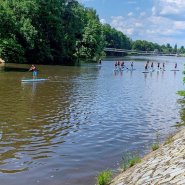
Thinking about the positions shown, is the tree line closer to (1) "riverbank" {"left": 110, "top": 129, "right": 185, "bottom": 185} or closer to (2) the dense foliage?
(2) the dense foliage

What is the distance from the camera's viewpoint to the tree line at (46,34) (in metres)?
67.6

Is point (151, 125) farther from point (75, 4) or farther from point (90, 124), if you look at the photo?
point (75, 4)

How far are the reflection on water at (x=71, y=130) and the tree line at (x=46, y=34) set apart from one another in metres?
28.1

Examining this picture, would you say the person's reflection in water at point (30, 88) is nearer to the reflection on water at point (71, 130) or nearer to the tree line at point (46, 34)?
the reflection on water at point (71, 130)

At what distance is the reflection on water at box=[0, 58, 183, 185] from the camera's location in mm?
12750

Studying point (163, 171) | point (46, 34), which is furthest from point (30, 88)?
point (46, 34)

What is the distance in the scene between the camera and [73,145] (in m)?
16.1

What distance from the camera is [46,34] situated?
83625 mm

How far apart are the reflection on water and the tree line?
92.3ft

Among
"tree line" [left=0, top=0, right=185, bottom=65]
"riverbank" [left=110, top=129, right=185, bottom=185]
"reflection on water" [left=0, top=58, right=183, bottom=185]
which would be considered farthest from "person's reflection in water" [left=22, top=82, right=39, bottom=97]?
"riverbank" [left=110, top=129, right=185, bottom=185]

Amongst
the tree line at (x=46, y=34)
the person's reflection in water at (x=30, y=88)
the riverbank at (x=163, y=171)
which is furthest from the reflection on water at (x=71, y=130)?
the tree line at (x=46, y=34)

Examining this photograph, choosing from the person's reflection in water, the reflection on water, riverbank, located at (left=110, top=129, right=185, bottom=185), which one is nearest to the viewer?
riverbank, located at (left=110, top=129, right=185, bottom=185)

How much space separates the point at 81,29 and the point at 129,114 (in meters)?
74.0

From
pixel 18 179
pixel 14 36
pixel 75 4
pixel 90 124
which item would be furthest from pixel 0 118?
pixel 75 4
